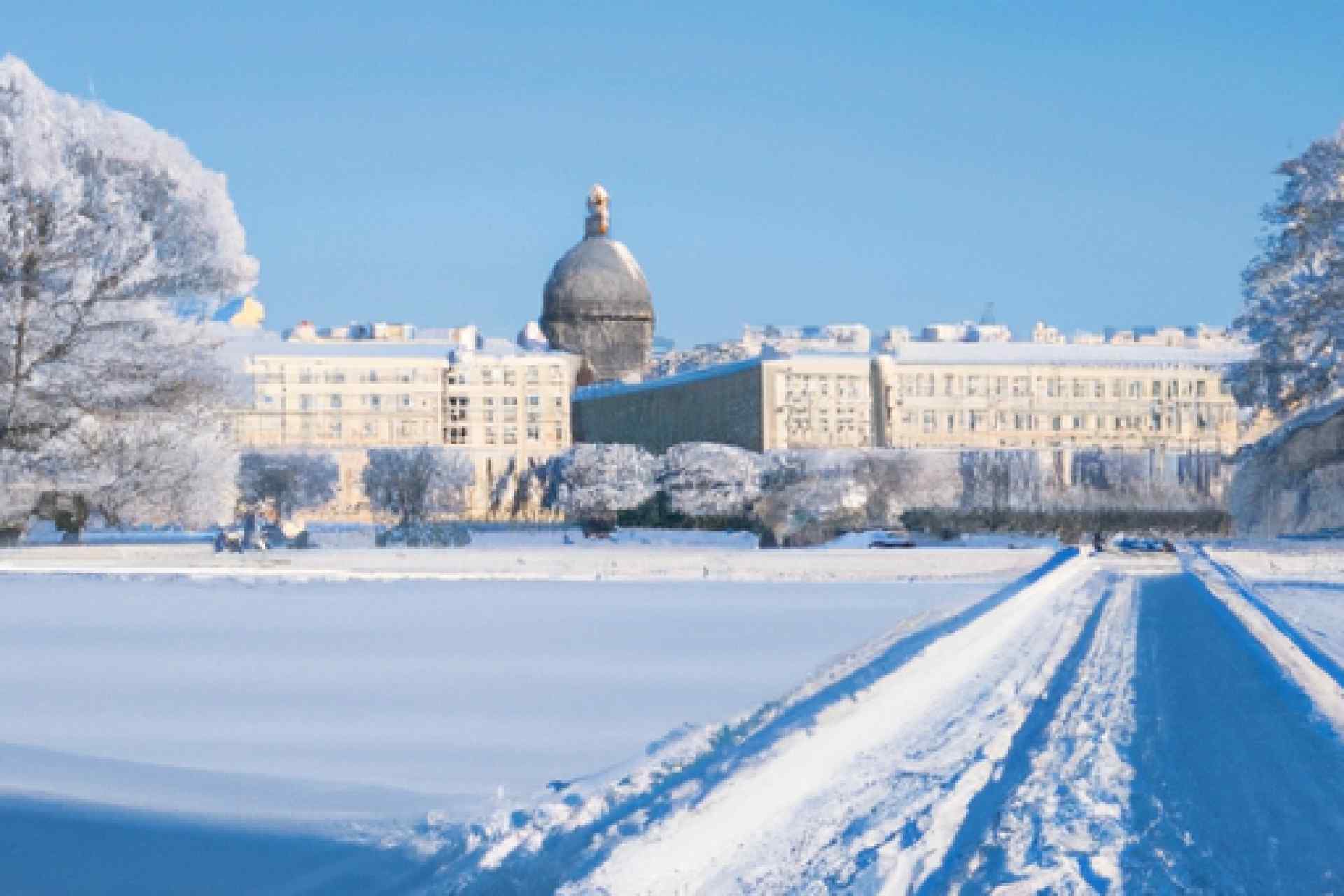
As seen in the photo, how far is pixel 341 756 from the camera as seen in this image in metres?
7.29

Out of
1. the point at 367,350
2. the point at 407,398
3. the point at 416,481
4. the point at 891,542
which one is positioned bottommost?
the point at 891,542

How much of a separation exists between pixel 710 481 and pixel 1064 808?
71071 millimetres

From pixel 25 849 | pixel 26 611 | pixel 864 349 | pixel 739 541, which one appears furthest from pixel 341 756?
pixel 864 349

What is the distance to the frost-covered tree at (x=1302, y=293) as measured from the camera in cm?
4272

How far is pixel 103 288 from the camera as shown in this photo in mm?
28750

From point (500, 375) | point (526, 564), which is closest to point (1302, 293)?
point (526, 564)

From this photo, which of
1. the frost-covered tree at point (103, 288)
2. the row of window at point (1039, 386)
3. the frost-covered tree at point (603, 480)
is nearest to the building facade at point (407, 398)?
the frost-covered tree at point (603, 480)

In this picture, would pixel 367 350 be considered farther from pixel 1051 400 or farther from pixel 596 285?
pixel 1051 400

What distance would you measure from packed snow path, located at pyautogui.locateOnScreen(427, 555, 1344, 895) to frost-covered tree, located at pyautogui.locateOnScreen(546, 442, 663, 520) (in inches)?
2619

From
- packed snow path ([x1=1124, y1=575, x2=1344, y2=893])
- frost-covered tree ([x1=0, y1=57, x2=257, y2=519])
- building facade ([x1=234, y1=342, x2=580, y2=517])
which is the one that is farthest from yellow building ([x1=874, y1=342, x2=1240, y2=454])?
packed snow path ([x1=1124, y1=575, x2=1344, y2=893])

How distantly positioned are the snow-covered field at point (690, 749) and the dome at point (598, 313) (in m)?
108

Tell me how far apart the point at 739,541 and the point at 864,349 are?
59.1m

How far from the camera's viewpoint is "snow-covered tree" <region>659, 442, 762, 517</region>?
7619 centimetres

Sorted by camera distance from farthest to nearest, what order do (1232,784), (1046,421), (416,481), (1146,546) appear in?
(1046,421) < (416,481) < (1146,546) < (1232,784)
